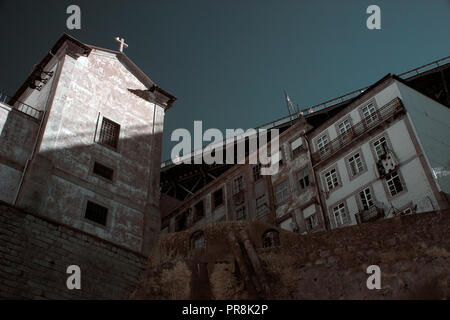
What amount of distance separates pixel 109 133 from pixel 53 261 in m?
8.54

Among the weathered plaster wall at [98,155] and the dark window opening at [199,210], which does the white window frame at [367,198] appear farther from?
the dark window opening at [199,210]

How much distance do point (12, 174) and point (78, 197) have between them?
2.89 metres

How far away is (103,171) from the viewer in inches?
958

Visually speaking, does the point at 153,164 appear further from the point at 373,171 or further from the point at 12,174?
the point at 373,171

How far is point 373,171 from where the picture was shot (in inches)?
1124

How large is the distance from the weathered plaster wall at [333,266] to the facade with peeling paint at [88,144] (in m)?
5.51

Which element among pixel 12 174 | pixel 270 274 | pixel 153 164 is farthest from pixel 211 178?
pixel 270 274

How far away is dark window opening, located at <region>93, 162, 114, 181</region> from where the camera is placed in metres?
24.1

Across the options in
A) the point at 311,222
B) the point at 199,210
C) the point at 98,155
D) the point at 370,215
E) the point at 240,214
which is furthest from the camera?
the point at 199,210

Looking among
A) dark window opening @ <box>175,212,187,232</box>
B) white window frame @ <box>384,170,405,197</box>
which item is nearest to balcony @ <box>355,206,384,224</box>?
white window frame @ <box>384,170,405,197</box>

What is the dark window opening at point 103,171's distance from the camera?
Result: 79.0ft

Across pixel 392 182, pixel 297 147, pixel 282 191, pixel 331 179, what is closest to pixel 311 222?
pixel 331 179

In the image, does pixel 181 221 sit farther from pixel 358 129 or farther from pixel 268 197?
pixel 358 129

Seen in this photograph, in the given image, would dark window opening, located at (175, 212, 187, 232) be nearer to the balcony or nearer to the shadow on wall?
the shadow on wall
